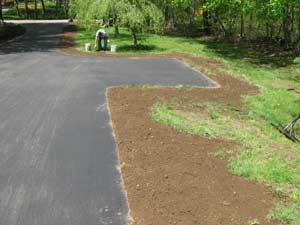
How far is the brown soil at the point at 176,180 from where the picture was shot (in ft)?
22.9

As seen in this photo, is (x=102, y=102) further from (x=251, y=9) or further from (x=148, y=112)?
(x=251, y=9)

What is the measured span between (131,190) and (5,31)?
3025 cm

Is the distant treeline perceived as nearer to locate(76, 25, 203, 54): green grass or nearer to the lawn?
locate(76, 25, 203, 54): green grass

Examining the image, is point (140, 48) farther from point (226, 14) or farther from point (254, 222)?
point (254, 222)

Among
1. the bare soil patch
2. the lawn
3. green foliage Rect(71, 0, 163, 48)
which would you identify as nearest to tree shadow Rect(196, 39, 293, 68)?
the lawn

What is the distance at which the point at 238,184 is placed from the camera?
27.0 ft

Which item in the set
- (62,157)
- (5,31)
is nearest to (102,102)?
(62,157)

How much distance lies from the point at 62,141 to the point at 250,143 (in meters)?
4.72

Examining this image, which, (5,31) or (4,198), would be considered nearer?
(4,198)

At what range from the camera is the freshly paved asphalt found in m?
7.17

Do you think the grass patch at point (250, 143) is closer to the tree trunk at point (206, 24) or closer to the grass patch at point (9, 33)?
the grass patch at point (9, 33)

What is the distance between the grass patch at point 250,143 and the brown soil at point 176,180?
0.99 feet

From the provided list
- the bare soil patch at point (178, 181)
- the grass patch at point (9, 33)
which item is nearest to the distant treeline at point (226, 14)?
the grass patch at point (9, 33)

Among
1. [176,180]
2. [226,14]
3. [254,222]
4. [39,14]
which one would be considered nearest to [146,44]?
[226,14]
